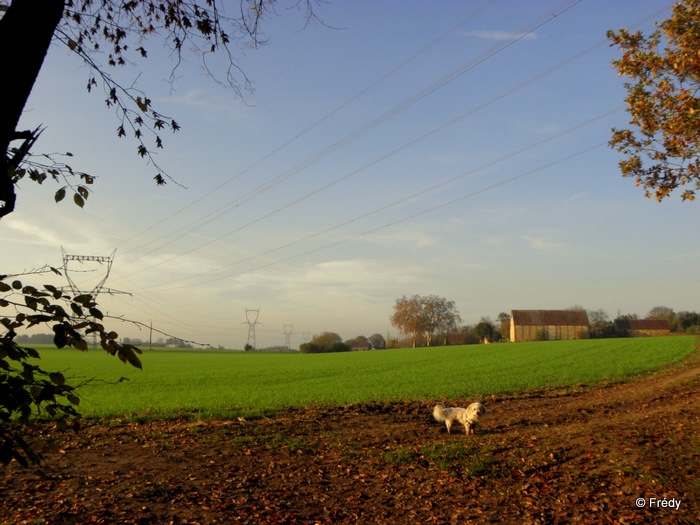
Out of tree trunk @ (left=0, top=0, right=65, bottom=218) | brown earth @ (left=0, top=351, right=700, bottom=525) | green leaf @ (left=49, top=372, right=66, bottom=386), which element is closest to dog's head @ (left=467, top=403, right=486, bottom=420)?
brown earth @ (left=0, top=351, right=700, bottom=525)

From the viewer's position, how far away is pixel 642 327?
4483 inches

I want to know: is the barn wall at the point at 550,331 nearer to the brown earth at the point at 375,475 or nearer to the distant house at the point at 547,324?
the distant house at the point at 547,324

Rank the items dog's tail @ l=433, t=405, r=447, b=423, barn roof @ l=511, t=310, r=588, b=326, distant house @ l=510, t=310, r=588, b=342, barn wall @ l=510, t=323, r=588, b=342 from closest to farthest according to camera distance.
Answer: dog's tail @ l=433, t=405, r=447, b=423 < distant house @ l=510, t=310, r=588, b=342 < barn wall @ l=510, t=323, r=588, b=342 < barn roof @ l=511, t=310, r=588, b=326

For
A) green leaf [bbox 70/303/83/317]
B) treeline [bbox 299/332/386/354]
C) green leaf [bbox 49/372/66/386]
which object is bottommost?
treeline [bbox 299/332/386/354]

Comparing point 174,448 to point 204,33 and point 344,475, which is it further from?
point 204,33

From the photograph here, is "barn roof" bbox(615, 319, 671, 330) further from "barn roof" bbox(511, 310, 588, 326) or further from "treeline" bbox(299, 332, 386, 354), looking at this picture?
"treeline" bbox(299, 332, 386, 354)

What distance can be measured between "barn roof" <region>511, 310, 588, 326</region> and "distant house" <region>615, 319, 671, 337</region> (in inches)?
307

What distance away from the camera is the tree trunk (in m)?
2.99

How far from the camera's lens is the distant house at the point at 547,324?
10744cm

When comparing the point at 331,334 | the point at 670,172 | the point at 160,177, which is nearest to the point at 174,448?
the point at 160,177

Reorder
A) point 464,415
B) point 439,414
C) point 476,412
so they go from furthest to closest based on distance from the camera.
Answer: point 439,414
point 464,415
point 476,412

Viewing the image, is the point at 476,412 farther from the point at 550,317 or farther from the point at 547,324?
the point at 550,317

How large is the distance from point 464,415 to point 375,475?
4.14 m

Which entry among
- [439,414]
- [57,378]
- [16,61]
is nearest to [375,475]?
[439,414]
